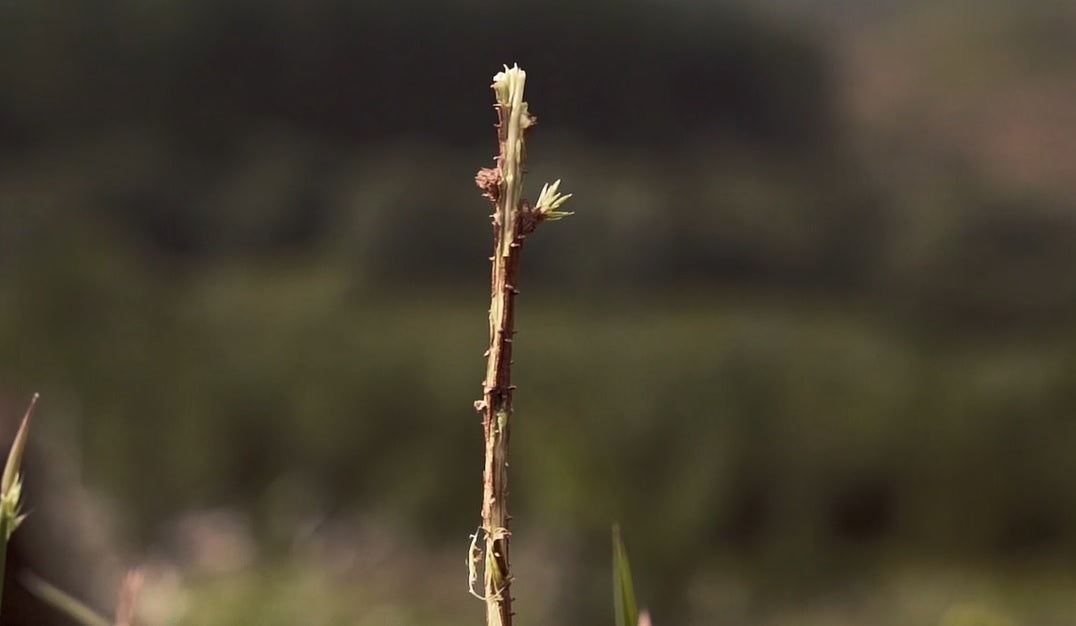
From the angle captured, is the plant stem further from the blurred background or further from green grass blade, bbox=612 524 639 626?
the blurred background

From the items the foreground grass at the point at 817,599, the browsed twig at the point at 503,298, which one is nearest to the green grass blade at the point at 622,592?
the browsed twig at the point at 503,298

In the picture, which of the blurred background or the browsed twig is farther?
the blurred background

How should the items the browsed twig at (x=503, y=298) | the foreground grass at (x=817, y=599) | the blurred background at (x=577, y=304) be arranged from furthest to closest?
the blurred background at (x=577, y=304), the foreground grass at (x=817, y=599), the browsed twig at (x=503, y=298)

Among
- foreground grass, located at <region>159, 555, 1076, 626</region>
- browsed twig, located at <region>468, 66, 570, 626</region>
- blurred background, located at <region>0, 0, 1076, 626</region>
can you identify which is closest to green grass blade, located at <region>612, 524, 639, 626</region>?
browsed twig, located at <region>468, 66, 570, 626</region>

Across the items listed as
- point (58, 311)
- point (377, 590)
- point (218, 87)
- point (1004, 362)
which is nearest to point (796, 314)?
point (1004, 362)

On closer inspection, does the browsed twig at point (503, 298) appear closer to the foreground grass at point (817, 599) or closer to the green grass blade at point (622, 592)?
the green grass blade at point (622, 592)

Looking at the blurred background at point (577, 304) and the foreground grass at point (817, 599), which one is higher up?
the blurred background at point (577, 304)

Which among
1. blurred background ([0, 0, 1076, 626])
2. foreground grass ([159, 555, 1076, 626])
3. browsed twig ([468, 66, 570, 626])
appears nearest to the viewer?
browsed twig ([468, 66, 570, 626])

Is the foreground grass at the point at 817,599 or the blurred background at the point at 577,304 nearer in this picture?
the foreground grass at the point at 817,599
